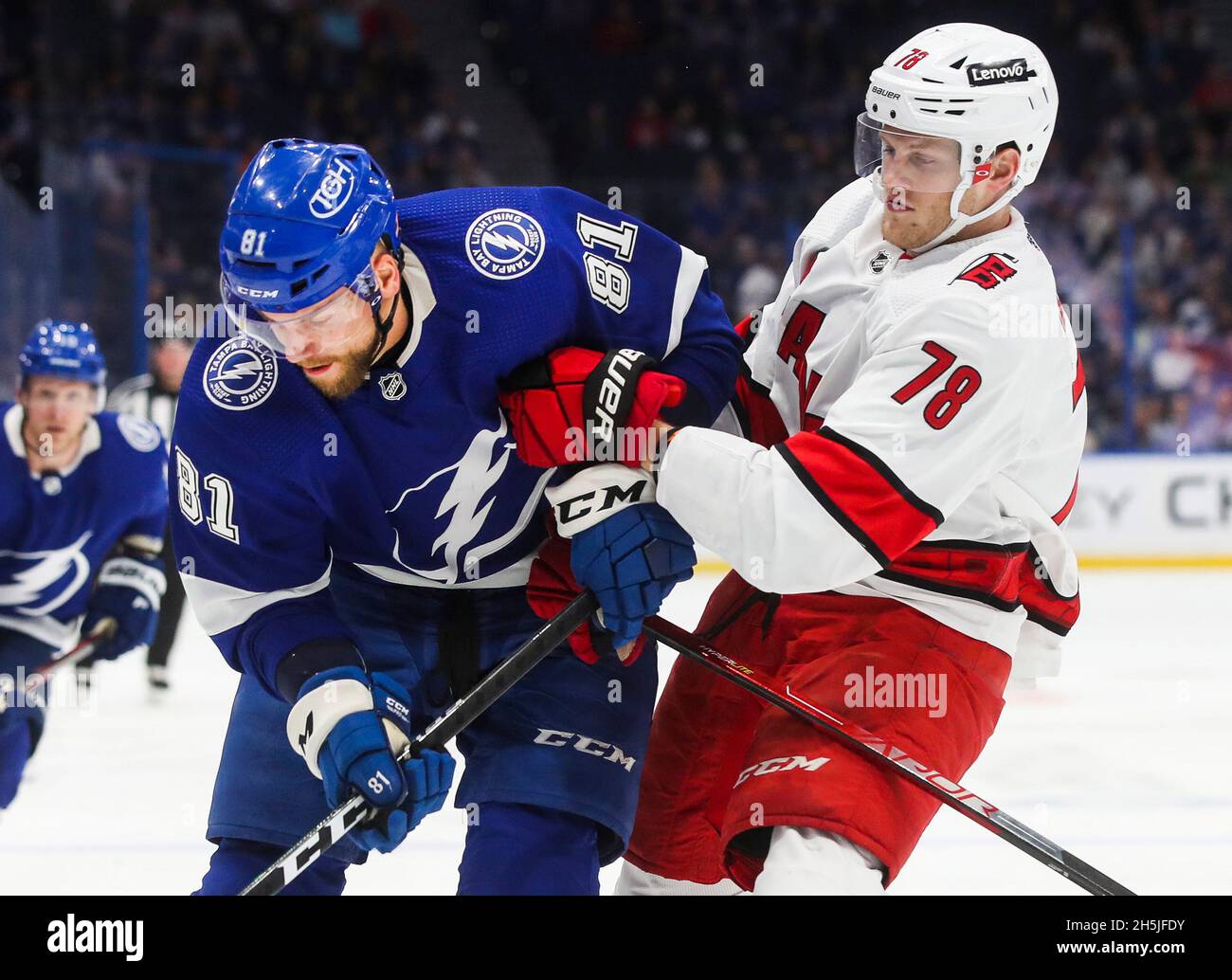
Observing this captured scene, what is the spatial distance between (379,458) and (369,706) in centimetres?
33

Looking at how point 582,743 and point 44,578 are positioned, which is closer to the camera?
point 582,743

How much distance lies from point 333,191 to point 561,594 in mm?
653

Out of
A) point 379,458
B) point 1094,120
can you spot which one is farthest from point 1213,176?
point 379,458

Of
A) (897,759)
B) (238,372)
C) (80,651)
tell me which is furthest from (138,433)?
(897,759)

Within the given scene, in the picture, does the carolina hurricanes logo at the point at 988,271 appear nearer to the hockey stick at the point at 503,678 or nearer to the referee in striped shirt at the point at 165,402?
the hockey stick at the point at 503,678

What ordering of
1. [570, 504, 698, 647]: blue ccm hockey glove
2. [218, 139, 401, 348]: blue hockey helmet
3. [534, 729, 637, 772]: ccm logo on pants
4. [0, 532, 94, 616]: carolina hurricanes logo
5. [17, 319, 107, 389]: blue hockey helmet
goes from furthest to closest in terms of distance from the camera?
[17, 319, 107, 389]: blue hockey helmet
[0, 532, 94, 616]: carolina hurricanes logo
[534, 729, 637, 772]: ccm logo on pants
[570, 504, 698, 647]: blue ccm hockey glove
[218, 139, 401, 348]: blue hockey helmet

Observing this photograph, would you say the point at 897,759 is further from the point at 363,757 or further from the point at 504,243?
the point at 504,243

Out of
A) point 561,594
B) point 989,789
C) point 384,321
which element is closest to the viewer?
point 384,321

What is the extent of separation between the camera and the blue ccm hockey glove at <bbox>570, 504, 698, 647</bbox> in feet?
6.72

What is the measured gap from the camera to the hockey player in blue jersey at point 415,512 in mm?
1952

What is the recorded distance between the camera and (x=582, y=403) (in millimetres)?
1985

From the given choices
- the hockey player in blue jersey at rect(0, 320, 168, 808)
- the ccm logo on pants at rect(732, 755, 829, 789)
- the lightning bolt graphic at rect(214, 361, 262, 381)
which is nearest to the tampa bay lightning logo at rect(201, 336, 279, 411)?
the lightning bolt graphic at rect(214, 361, 262, 381)
